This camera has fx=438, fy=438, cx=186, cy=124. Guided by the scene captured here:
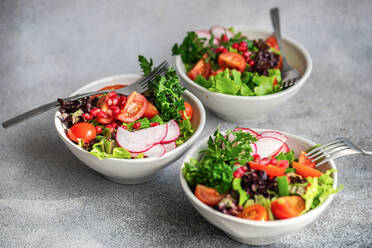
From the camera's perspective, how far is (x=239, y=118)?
129 inches

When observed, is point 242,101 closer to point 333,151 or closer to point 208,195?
point 333,151

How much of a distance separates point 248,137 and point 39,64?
248cm

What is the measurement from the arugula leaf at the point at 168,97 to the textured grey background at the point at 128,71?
409mm

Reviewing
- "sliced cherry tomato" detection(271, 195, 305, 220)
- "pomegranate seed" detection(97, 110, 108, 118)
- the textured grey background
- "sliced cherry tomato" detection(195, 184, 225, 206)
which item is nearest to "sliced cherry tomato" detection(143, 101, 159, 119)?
"pomegranate seed" detection(97, 110, 108, 118)

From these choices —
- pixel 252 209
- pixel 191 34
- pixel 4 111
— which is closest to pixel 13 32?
pixel 4 111

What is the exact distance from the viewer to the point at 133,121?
271cm

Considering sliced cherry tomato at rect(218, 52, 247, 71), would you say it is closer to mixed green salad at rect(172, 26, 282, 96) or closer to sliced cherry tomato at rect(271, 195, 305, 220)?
mixed green salad at rect(172, 26, 282, 96)

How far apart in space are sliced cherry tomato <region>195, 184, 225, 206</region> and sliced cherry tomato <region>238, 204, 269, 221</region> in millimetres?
135

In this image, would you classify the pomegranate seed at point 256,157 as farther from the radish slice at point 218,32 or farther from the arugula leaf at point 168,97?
the radish slice at point 218,32

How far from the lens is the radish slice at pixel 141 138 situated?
250cm

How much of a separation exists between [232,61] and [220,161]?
1240mm

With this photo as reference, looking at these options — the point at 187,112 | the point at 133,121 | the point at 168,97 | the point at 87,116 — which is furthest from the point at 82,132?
the point at 187,112

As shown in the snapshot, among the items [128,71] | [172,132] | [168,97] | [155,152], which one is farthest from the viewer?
[128,71]

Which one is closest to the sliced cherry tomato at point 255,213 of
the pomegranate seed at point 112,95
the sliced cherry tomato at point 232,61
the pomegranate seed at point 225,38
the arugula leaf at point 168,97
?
the arugula leaf at point 168,97
